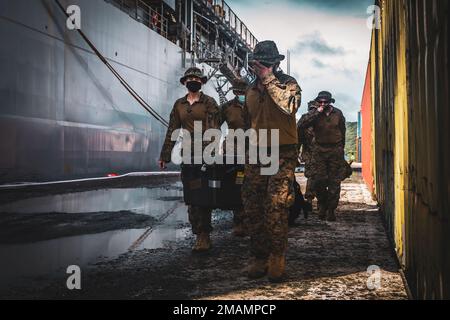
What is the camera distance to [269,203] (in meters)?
3.34

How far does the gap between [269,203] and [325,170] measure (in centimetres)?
314

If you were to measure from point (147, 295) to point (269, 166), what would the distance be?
1350 millimetres

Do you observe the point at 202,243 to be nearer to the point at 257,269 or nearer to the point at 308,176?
the point at 257,269

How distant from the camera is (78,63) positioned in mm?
12438

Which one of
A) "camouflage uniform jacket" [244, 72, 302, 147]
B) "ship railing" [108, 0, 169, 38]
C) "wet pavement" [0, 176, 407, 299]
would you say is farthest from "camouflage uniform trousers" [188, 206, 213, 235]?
"ship railing" [108, 0, 169, 38]

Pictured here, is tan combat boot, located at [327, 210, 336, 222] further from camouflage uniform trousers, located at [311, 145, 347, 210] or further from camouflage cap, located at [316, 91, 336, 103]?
camouflage cap, located at [316, 91, 336, 103]

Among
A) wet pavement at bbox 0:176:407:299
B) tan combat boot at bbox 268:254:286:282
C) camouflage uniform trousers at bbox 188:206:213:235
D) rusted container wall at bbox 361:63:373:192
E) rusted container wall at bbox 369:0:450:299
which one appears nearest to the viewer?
rusted container wall at bbox 369:0:450:299

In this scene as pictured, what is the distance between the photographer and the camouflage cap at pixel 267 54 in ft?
11.1

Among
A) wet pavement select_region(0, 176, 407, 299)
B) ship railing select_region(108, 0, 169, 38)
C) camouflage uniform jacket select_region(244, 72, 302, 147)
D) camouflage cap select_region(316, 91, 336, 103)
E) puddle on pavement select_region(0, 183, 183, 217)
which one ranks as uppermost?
ship railing select_region(108, 0, 169, 38)

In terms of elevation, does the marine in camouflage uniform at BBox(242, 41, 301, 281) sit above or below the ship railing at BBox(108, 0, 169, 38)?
below

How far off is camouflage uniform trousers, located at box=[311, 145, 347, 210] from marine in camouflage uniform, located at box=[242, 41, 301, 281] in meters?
2.95

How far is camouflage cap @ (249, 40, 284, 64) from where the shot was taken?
11.1 ft

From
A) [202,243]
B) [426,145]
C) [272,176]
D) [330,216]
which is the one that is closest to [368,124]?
[330,216]

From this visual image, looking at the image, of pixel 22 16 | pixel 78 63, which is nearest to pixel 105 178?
pixel 78 63
